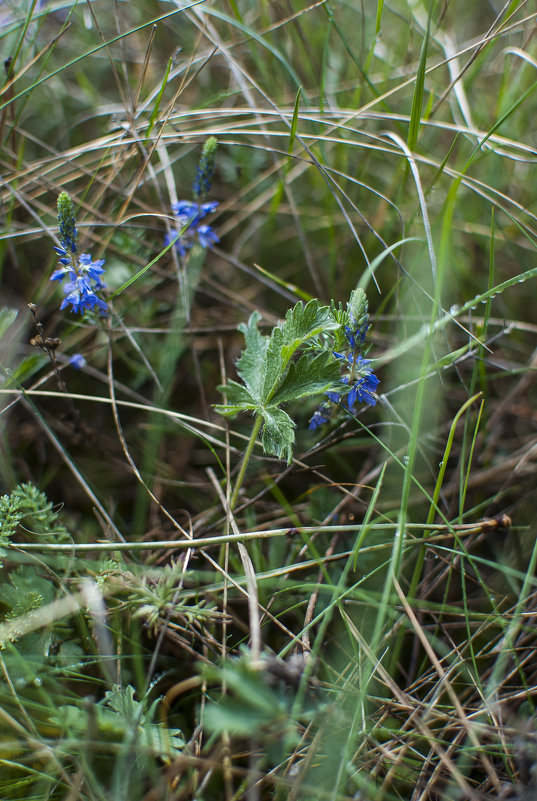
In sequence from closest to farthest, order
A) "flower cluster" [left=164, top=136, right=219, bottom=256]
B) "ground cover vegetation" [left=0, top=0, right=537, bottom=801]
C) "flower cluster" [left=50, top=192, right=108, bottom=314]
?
"ground cover vegetation" [left=0, top=0, right=537, bottom=801], "flower cluster" [left=50, top=192, right=108, bottom=314], "flower cluster" [left=164, top=136, right=219, bottom=256]

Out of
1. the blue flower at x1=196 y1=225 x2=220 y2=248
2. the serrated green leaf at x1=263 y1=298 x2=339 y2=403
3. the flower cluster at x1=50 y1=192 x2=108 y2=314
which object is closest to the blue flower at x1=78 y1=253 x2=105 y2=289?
the flower cluster at x1=50 y1=192 x2=108 y2=314

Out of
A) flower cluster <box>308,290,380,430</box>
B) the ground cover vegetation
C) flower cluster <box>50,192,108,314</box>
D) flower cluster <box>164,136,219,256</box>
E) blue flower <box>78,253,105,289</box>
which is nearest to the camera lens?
the ground cover vegetation

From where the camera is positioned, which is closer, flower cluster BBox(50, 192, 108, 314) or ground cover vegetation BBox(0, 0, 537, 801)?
ground cover vegetation BBox(0, 0, 537, 801)

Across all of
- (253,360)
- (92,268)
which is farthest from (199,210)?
(253,360)

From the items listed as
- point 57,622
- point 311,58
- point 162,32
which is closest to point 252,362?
point 57,622

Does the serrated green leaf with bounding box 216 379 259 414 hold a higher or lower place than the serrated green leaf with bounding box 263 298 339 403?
lower

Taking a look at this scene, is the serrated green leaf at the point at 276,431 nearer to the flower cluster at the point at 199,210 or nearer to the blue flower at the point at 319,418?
the blue flower at the point at 319,418

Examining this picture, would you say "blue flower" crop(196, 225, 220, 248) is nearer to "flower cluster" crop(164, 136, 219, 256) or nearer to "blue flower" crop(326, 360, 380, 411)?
"flower cluster" crop(164, 136, 219, 256)
